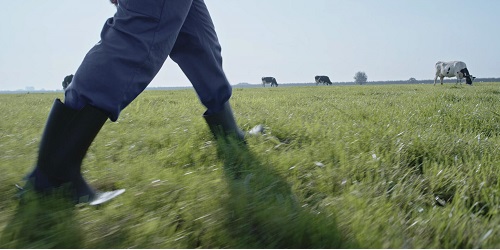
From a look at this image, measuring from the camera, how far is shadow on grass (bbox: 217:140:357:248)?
1.04 m

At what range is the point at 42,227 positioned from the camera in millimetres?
1070

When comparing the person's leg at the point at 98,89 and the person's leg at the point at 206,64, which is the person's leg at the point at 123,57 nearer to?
the person's leg at the point at 98,89

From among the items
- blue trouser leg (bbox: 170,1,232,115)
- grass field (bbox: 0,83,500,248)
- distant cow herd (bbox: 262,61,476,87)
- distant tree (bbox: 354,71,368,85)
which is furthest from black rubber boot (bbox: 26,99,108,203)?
distant tree (bbox: 354,71,368,85)

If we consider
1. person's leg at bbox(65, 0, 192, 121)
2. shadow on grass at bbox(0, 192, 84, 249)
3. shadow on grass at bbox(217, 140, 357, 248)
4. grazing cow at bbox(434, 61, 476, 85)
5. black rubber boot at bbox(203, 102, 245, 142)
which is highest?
grazing cow at bbox(434, 61, 476, 85)

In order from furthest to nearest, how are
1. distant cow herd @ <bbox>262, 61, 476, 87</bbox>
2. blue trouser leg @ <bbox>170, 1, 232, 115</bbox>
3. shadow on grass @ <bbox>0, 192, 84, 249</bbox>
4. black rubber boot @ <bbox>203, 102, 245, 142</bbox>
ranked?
distant cow herd @ <bbox>262, 61, 476, 87</bbox>, black rubber boot @ <bbox>203, 102, 245, 142</bbox>, blue trouser leg @ <bbox>170, 1, 232, 115</bbox>, shadow on grass @ <bbox>0, 192, 84, 249</bbox>

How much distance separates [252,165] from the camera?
176 centimetres

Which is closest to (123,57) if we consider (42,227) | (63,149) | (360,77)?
(63,149)

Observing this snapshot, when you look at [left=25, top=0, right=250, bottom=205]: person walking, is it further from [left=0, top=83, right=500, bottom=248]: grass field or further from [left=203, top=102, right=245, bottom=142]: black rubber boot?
[left=203, top=102, right=245, bottom=142]: black rubber boot

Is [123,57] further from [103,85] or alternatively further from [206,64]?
[206,64]

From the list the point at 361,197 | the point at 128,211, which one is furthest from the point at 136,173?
the point at 361,197

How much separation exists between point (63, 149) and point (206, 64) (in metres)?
1.05

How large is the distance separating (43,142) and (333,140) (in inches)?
62.7

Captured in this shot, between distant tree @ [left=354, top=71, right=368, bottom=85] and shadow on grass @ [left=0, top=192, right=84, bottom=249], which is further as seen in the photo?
distant tree @ [left=354, top=71, right=368, bottom=85]

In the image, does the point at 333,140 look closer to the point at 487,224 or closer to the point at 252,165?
the point at 252,165
